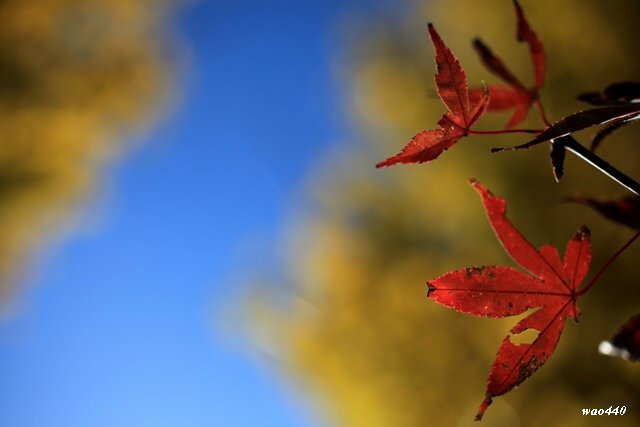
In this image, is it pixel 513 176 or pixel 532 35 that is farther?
pixel 513 176

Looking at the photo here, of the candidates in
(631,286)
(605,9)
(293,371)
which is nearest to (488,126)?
(605,9)

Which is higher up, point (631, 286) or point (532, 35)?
point (532, 35)

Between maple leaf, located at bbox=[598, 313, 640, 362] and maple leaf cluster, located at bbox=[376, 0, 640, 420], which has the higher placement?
maple leaf cluster, located at bbox=[376, 0, 640, 420]

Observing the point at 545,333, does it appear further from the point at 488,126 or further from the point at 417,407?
the point at 488,126

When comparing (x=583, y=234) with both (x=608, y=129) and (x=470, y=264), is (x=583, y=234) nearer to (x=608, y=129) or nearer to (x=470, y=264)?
(x=608, y=129)

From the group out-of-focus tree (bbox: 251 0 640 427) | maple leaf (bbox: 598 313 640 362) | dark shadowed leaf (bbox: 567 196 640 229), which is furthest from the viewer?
out-of-focus tree (bbox: 251 0 640 427)

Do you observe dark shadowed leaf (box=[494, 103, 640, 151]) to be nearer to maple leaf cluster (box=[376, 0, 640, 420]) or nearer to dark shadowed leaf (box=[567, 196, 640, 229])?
maple leaf cluster (box=[376, 0, 640, 420])

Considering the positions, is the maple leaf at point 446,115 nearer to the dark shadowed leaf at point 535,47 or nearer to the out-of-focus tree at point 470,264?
the dark shadowed leaf at point 535,47

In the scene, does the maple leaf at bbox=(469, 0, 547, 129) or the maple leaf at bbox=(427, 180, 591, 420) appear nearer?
the maple leaf at bbox=(427, 180, 591, 420)

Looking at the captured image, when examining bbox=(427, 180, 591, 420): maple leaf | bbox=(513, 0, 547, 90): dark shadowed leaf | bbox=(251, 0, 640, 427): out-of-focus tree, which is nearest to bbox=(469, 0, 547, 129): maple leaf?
bbox=(513, 0, 547, 90): dark shadowed leaf
